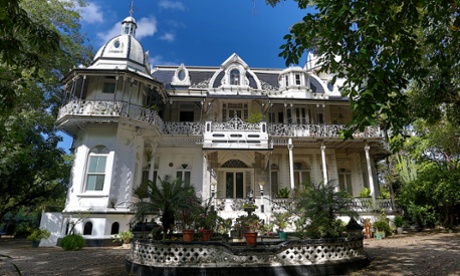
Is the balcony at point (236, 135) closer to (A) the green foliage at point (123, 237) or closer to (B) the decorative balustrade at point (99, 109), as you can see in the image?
(B) the decorative balustrade at point (99, 109)

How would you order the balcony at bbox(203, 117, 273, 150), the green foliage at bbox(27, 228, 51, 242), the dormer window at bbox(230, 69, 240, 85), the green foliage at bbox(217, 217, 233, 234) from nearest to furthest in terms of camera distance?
the green foliage at bbox(217, 217, 233, 234), the green foliage at bbox(27, 228, 51, 242), the balcony at bbox(203, 117, 273, 150), the dormer window at bbox(230, 69, 240, 85)

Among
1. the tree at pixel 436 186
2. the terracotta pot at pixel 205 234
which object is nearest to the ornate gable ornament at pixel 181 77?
the terracotta pot at pixel 205 234

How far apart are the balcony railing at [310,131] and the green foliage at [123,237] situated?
1027 centimetres

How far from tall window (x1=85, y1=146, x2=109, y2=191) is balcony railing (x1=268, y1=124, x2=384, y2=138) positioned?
10271mm

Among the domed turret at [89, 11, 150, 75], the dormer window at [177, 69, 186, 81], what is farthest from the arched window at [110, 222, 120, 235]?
the dormer window at [177, 69, 186, 81]

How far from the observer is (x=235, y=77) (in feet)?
66.2

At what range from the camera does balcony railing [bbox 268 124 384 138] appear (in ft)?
58.1

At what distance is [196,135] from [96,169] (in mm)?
6201

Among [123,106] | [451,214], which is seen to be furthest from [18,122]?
[451,214]

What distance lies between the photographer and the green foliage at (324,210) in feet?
25.4

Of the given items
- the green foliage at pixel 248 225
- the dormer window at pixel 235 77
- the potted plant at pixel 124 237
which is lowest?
the potted plant at pixel 124 237

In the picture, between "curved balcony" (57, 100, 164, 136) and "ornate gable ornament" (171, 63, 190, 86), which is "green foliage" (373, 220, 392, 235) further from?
"ornate gable ornament" (171, 63, 190, 86)

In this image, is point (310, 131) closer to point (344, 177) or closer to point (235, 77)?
point (344, 177)

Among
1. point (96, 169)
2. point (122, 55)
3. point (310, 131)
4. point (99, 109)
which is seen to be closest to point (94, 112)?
point (99, 109)
